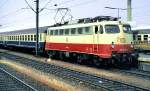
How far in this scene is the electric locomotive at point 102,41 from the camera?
2223cm

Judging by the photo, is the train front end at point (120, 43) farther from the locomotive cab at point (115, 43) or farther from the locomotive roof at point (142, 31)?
the locomotive roof at point (142, 31)

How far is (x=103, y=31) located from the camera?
888 inches

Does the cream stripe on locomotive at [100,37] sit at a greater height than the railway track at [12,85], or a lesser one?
greater

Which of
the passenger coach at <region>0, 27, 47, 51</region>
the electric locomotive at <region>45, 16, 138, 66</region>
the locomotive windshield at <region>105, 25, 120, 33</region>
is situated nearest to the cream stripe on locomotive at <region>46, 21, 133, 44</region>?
the electric locomotive at <region>45, 16, 138, 66</region>

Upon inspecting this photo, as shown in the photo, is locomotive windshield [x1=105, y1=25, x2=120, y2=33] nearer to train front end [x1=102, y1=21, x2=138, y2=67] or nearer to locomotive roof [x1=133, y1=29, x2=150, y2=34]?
train front end [x1=102, y1=21, x2=138, y2=67]

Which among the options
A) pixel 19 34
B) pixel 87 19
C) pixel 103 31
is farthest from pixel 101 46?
pixel 19 34

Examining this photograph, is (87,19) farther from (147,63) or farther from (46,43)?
(46,43)

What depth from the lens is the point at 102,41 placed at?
73.9 feet

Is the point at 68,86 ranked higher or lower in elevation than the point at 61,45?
lower

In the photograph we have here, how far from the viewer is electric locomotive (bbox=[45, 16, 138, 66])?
22234 mm

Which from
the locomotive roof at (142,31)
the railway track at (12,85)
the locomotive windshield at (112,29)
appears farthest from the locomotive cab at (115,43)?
Answer: the locomotive roof at (142,31)

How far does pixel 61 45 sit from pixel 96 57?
6.56m

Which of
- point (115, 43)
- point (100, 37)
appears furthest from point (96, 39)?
point (115, 43)

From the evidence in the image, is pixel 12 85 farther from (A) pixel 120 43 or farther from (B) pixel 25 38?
(B) pixel 25 38
